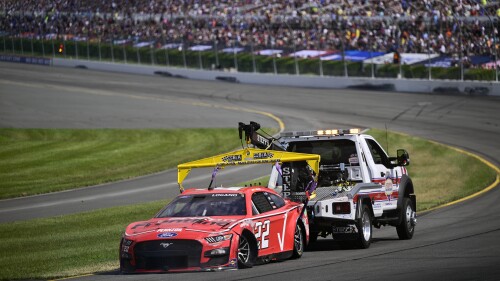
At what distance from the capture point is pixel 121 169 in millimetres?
38625

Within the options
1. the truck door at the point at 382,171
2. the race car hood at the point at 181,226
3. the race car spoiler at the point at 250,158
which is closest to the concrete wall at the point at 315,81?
the truck door at the point at 382,171

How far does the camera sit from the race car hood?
47.8 feet

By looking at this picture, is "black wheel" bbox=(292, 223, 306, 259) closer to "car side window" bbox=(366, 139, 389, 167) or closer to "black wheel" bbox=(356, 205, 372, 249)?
"black wheel" bbox=(356, 205, 372, 249)

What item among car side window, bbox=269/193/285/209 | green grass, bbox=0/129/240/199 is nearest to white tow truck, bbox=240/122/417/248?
car side window, bbox=269/193/285/209

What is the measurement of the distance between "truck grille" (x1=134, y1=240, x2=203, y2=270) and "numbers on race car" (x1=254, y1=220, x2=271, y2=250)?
4.09ft

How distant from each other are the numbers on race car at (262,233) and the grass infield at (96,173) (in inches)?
105

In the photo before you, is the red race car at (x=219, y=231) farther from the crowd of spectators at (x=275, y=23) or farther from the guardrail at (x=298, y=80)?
the guardrail at (x=298, y=80)

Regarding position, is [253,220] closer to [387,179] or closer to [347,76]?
[387,179]

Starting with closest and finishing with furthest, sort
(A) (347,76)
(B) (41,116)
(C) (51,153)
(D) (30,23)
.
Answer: (C) (51,153), (B) (41,116), (A) (347,76), (D) (30,23)

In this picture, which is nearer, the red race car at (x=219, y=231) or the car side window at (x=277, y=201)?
the red race car at (x=219, y=231)

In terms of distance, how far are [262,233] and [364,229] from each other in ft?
11.0

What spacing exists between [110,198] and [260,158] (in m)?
14.0

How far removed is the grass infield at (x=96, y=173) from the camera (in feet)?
61.2

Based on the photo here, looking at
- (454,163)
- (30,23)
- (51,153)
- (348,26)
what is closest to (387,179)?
(454,163)
